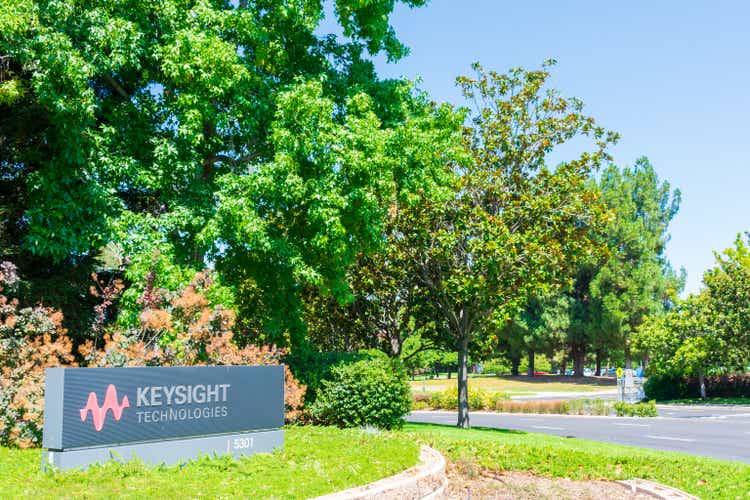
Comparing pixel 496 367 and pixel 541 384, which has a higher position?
pixel 541 384

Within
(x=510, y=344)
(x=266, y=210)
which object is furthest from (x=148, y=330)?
(x=510, y=344)

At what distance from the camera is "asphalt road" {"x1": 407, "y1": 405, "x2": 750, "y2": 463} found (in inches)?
727

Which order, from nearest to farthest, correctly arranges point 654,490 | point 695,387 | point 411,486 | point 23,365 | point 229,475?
1. point 229,475
2. point 411,486
3. point 654,490
4. point 23,365
5. point 695,387

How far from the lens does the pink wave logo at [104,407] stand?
756cm

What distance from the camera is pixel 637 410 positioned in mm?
30047

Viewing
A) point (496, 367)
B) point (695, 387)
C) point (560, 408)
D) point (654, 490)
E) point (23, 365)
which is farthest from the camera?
point (496, 367)

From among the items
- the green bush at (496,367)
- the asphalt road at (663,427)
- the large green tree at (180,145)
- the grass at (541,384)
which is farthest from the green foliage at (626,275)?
the large green tree at (180,145)

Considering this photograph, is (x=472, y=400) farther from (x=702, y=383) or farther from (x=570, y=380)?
(x=570, y=380)

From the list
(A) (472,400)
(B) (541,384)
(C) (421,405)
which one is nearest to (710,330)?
(A) (472,400)

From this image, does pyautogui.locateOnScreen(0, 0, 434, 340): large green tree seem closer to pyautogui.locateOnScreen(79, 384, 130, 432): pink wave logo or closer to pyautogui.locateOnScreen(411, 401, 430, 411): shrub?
pyautogui.locateOnScreen(79, 384, 130, 432): pink wave logo

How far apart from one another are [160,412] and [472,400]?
28.6m

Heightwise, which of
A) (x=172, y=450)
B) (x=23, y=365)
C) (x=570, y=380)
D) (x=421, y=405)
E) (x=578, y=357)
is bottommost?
(x=570, y=380)

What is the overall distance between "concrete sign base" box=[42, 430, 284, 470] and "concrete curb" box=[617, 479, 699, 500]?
540 centimetres

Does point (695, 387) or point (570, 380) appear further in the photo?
point (570, 380)
